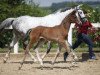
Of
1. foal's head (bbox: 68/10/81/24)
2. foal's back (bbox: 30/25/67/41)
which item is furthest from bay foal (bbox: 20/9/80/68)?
foal's head (bbox: 68/10/81/24)

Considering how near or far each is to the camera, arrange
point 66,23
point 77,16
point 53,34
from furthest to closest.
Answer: point 77,16 → point 66,23 → point 53,34

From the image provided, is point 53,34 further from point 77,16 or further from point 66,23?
point 77,16

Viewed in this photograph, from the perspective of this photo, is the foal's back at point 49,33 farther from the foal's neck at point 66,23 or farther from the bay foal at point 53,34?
the foal's neck at point 66,23

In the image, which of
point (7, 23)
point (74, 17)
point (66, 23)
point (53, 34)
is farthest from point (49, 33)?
point (7, 23)

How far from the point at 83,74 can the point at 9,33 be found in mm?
8930

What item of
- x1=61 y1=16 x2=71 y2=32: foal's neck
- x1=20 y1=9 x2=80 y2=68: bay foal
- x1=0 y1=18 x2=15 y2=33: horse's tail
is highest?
x1=61 y1=16 x2=71 y2=32: foal's neck

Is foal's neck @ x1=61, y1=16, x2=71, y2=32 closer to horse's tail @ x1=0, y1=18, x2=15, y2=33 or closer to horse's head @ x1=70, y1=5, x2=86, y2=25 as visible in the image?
horse's head @ x1=70, y1=5, x2=86, y2=25

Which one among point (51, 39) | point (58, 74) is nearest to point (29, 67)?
point (51, 39)

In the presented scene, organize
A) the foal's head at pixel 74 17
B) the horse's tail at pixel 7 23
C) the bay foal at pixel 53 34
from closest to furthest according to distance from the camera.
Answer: the bay foal at pixel 53 34 < the foal's head at pixel 74 17 < the horse's tail at pixel 7 23

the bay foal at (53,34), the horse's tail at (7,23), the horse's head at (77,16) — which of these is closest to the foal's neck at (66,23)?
the bay foal at (53,34)

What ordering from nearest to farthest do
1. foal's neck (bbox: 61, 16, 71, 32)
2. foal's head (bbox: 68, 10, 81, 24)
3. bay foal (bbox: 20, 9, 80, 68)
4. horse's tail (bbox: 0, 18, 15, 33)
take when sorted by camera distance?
bay foal (bbox: 20, 9, 80, 68) < foal's neck (bbox: 61, 16, 71, 32) < foal's head (bbox: 68, 10, 81, 24) < horse's tail (bbox: 0, 18, 15, 33)

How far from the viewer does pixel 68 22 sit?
13312mm

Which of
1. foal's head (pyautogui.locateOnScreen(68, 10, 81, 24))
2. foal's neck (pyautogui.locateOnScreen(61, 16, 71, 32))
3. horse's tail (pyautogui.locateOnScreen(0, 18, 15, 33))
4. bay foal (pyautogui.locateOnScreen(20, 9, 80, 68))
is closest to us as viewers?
bay foal (pyautogui.locateOnScreen(20, 9, 80, 68))

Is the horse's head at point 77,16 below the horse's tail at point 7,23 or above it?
above
